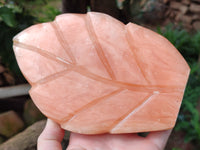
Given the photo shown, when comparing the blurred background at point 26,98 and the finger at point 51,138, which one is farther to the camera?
the blurred background at point 26,98

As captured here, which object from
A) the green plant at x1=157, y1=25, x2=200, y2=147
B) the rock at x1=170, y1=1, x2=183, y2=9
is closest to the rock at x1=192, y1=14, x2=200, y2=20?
the rock at x1=170, y1=1, x2=183, y2=9

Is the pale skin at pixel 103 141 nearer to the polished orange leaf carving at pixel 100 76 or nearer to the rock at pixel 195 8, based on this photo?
the polished orange leaf carving at pixel 100 76

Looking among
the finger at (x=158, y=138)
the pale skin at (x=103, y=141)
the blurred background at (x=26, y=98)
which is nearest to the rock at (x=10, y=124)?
the blurred background at (x=26, y=98)

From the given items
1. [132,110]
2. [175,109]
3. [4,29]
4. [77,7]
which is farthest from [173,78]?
[4,29]

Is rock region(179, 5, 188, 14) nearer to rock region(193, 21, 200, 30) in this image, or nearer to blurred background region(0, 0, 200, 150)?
rock region(193, 21, 200, 30)

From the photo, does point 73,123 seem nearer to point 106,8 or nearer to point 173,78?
point 173,78
